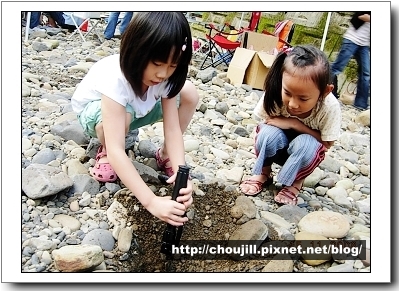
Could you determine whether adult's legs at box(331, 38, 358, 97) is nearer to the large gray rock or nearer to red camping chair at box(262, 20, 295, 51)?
red camping chair at box(262, 20, 295, 51)

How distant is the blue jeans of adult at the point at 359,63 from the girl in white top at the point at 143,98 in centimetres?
33

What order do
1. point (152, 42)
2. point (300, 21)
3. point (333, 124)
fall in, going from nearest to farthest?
point (152, 42) < point (300, 21) < point (333, 124)

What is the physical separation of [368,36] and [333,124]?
0.22 m

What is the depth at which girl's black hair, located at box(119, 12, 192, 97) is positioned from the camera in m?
0.91

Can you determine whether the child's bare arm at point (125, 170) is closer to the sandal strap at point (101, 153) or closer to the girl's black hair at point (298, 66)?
the sandal strap at point (101, 153)

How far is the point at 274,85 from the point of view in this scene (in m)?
1.10

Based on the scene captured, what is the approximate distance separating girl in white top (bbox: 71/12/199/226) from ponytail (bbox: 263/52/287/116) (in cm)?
17

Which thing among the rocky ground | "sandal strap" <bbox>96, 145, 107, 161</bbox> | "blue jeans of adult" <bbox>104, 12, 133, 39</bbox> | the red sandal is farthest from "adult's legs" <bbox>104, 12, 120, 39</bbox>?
the red sandal

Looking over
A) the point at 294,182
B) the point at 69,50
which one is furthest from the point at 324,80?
the point at 69,50

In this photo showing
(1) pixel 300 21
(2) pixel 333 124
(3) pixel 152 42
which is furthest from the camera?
(2) pixel 333 124

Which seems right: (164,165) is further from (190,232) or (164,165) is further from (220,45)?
(220,45)

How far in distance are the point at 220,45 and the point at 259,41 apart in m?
0.14
